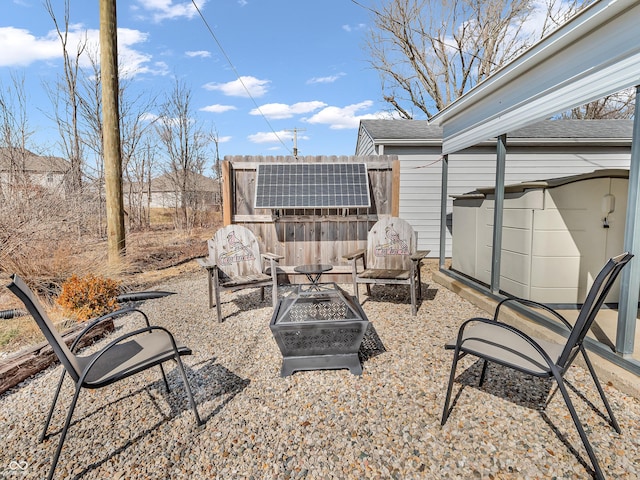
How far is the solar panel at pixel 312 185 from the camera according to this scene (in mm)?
4930

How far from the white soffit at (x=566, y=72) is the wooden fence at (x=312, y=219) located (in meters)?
1.58

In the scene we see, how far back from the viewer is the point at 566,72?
277 cm

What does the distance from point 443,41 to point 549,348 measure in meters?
14.9

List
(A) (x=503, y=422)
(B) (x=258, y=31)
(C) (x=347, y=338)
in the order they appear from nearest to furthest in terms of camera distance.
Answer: (A) (x=503, y=422) → (C) (x=347, y=338) → (B) (x=258, y=31)

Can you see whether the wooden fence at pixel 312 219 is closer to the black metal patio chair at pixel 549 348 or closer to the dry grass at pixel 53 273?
the dry grass at pixel 53 273

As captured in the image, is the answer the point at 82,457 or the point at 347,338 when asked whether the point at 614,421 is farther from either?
the point at 82,457

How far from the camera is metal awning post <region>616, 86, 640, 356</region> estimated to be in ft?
6.92

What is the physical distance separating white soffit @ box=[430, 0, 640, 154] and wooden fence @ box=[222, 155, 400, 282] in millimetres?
1585

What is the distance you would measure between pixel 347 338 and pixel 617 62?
270 cm

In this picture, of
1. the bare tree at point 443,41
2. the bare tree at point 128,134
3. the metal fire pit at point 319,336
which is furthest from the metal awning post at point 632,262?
the bare tree at point 443,41

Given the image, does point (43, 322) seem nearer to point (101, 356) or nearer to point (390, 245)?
point (101, 356)

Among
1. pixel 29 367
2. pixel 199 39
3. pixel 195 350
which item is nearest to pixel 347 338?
pixel 195 350

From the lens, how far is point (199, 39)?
841cm

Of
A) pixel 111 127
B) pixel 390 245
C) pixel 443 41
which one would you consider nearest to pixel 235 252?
pixel 390 245
